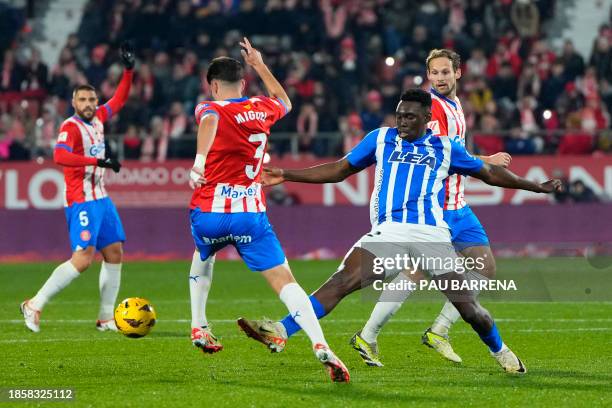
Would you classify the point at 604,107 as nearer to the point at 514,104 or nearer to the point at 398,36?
the point at 514,104

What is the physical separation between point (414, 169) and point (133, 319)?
128 inches

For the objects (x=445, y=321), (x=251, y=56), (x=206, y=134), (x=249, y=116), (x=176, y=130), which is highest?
(x=251, y=56)

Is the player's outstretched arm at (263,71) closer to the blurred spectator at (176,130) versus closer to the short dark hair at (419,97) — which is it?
the short dark hair at (419,97)

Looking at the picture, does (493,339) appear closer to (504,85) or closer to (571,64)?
(504,85)

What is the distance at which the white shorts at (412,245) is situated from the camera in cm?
835

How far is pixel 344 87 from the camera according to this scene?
23.8 metres

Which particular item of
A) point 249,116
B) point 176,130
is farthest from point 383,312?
point 176,130

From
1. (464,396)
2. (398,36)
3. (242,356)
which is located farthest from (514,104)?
(464,396)

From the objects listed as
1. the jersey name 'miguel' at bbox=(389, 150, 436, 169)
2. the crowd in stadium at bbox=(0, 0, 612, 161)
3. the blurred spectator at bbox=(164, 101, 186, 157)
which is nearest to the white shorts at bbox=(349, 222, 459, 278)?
the jersey name 'miguel' at bbox=(389, 150, 436, 169)

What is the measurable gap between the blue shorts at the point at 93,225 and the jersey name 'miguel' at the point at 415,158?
14.6ft

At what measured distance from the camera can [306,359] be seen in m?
9.57

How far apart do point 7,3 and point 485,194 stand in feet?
40.3

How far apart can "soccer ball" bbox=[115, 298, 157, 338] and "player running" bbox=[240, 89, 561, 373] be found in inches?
90.7

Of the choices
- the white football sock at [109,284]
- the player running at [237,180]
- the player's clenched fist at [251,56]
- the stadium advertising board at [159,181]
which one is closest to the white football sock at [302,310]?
the player running at [237,180]
